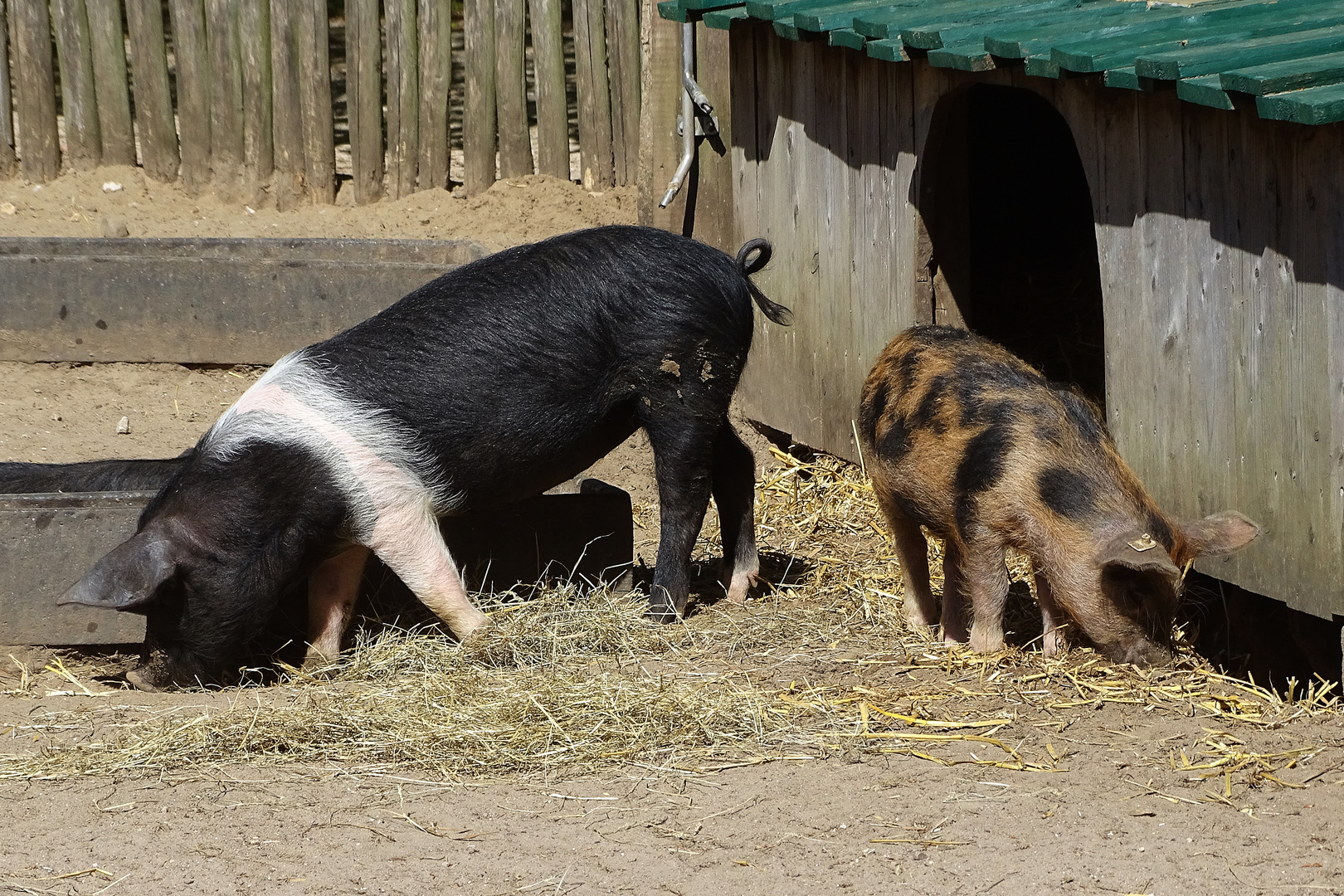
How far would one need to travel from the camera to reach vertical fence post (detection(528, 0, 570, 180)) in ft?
31.5

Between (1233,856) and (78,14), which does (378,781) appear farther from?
(78,14)

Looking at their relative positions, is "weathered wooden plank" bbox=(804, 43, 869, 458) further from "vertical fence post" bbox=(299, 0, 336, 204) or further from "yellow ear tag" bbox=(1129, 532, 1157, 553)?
"vertical fence post" bbox=(299, 0, 336, 204)

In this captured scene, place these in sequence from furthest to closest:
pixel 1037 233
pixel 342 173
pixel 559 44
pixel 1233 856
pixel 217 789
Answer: pixel 342 173 → pixel 559 44 → pixel 1037 233 → pixel 217 789 → pixel 1233 856

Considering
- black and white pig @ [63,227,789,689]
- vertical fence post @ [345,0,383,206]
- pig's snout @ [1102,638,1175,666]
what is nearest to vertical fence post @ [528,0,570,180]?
vertical fence post @ [345,0,383,206]

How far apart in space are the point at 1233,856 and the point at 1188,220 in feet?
6.66

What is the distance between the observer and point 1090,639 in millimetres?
5129

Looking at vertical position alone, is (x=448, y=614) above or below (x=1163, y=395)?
below

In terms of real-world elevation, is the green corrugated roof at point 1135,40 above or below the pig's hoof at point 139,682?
above

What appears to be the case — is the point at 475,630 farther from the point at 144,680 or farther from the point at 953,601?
the point at 953,601

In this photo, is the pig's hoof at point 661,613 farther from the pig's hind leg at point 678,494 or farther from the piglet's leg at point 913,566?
the piglet's leg at point 913,566

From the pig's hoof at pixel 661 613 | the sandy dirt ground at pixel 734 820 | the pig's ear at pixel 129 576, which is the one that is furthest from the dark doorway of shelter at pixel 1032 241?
the pig's ear at pixel 129 576

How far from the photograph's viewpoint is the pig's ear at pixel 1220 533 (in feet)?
15.8

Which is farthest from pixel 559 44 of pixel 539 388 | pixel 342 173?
pixel 539 388

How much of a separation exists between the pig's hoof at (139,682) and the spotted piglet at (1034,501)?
2.49 metres
